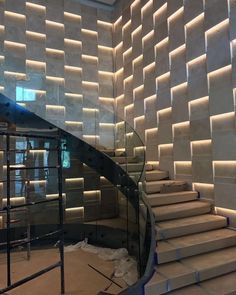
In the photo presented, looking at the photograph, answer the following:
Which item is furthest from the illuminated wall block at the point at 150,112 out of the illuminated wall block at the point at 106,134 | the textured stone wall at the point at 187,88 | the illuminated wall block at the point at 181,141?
the illuminated wall block at the point at 106,134

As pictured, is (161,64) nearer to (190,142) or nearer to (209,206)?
(190,142)

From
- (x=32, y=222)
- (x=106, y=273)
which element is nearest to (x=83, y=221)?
(x=32, y=222)

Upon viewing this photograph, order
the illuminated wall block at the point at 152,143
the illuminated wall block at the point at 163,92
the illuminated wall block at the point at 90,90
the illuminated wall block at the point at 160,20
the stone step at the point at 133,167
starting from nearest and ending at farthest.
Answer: the stone step at the point at 133,167 < the illuminated wall block at the point at 163,92 < the illuminated wall block at the point at 160,20 < the illuminated wall block at the point at 152,143 < the illuminated wall block at the point at 90,90

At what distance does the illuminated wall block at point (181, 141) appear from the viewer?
455cm

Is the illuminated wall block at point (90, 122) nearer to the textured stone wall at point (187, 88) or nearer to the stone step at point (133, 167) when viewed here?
the stone step at point (133, 167)

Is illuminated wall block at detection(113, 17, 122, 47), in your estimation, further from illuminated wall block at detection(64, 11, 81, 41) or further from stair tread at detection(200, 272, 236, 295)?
stair tread at detection(200, 272, 236, 295)

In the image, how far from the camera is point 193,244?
3.18 metres

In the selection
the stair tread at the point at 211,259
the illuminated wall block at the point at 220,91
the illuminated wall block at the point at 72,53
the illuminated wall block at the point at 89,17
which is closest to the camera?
the stair tread at the point at 211,259

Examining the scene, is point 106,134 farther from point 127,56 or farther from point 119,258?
point 127,56

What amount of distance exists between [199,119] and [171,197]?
4.39 feet

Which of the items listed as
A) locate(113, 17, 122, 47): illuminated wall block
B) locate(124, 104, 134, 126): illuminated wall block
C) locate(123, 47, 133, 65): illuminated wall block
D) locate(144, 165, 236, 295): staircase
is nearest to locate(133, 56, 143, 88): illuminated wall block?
locate(123, 47, 133, 65): illuminated wall block

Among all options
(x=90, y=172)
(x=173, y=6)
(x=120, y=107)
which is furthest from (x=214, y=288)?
(x=120, y=107)

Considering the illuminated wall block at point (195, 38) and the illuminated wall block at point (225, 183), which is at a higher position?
the illuminated wall block at point (195, 38)

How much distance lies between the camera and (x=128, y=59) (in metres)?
6.36
